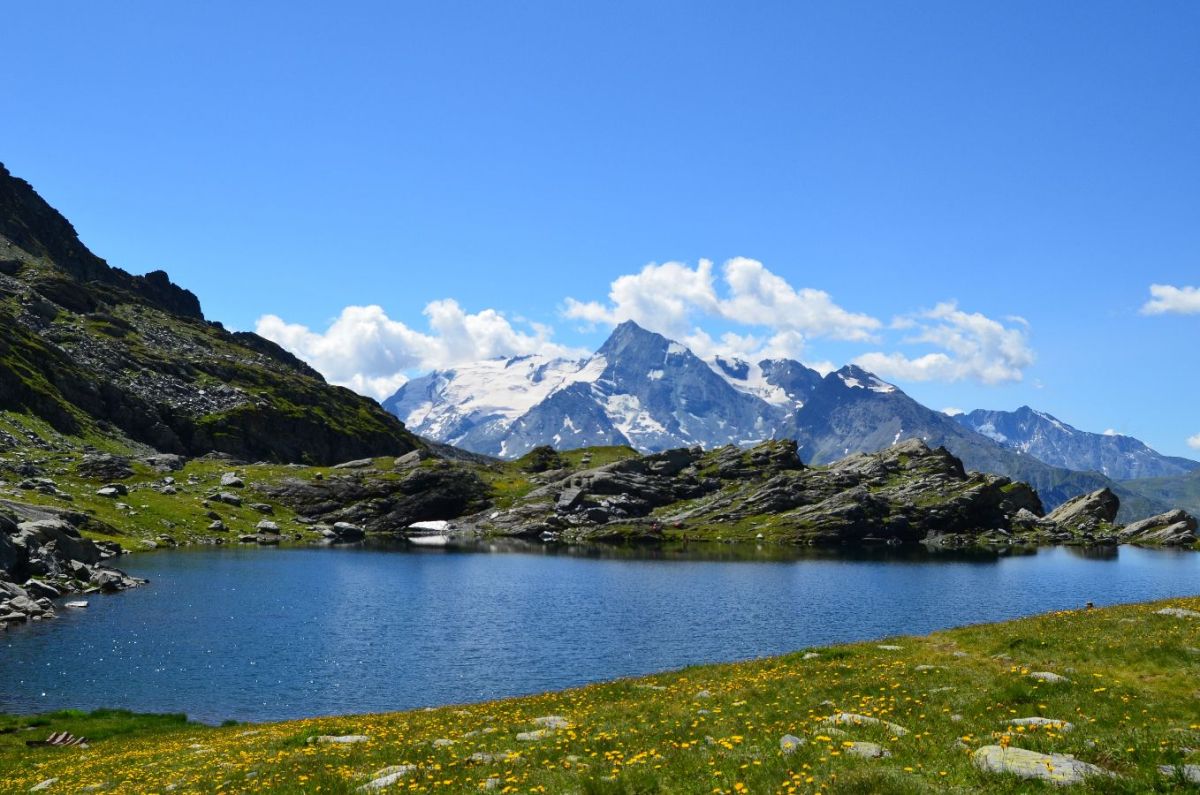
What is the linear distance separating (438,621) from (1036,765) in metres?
78.8

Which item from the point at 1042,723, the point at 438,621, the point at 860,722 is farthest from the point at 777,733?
the point at 438,621

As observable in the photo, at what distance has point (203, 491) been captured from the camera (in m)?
199

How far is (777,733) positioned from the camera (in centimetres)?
2086

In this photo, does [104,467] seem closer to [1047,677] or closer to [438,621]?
[438,621]

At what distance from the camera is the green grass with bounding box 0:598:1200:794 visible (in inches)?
654

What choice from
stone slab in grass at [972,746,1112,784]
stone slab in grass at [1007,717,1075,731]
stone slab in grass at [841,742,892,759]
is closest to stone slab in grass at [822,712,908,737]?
stone slab in grass at [841,742,892,759]

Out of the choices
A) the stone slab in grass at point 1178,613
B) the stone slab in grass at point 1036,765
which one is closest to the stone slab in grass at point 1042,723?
the stone slab in grass at point 1036,765

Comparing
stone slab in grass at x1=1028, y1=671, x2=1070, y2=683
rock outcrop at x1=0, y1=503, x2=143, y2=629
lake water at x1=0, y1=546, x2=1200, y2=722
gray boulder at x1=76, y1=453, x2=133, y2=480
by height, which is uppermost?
gray boulder at x1=76, y1=453, x2=133, y2=480

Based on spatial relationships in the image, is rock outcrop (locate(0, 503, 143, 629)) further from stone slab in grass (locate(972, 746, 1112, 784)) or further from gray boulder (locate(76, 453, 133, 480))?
stone slab in grass (locate(972, 746, 1112, 784))

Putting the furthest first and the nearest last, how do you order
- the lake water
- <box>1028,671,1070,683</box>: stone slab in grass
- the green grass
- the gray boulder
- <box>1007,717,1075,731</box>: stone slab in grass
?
the gray boulder
the lake water
<box>1028,671,1070,683</box>: stone slab in grass
<box>1007,717,1075,731</box>: stone slab in grass
the green grass

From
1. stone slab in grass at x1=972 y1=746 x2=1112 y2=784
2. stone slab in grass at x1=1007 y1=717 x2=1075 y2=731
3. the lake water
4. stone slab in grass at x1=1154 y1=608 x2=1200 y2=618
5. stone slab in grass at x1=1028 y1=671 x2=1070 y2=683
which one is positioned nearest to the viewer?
stone slab in grass at x1=972 y1=746 x2=1112 y2=784

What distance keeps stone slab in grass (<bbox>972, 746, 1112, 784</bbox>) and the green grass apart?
37cm

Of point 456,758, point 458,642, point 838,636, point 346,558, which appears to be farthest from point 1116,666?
point 346,558

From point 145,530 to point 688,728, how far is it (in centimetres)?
16008
